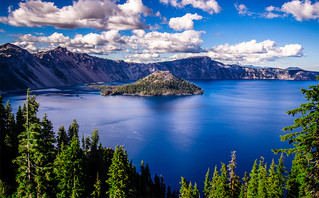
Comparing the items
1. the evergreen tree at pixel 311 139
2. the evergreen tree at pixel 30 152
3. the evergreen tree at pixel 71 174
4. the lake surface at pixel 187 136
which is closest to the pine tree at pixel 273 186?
the evergreen tree at pixel 311 139

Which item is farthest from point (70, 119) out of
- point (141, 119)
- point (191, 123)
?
point (191, 123)

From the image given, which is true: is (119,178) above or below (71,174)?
below

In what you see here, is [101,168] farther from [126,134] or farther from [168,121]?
[168,121]

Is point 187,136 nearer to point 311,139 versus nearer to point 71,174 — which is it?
point 71,174

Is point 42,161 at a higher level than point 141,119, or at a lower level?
higher

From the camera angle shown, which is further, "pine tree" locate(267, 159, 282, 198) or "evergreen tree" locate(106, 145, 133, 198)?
"pine tree" locate(267, 159, 282, 198)

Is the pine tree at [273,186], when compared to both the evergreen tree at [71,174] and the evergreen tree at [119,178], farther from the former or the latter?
the evergreen tree at [71,174]

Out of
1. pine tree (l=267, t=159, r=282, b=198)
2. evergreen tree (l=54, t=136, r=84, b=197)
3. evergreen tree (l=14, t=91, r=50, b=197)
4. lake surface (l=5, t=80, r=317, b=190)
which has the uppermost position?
evergreen tree (l=14, t=91, r=50, b=197)

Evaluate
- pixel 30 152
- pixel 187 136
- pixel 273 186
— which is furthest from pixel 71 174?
pixel 187 136

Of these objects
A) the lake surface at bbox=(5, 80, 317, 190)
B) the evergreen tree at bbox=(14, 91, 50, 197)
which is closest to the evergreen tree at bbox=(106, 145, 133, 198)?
the evergreen tree at bbox=(14, 91, 50, 197)

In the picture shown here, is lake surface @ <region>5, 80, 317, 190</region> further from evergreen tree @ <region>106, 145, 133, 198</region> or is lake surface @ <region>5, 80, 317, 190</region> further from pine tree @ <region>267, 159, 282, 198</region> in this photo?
evergreen tree @ <region>106, 145, 133, 198</region>

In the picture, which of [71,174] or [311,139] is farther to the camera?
[71,174]
